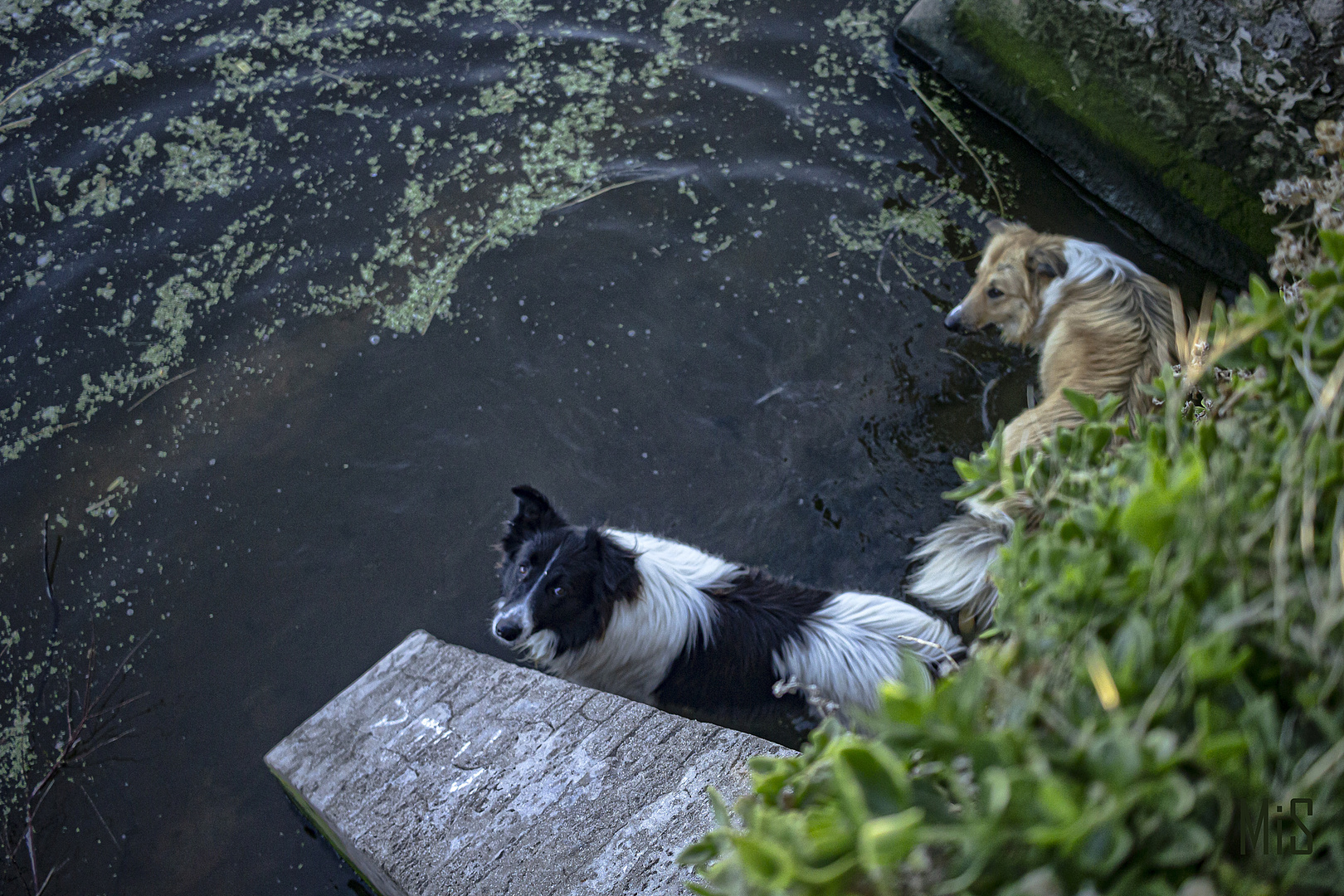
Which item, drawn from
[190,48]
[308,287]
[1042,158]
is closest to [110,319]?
[308,287]

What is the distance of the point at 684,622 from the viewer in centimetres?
299

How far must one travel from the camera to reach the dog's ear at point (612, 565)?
2.89m

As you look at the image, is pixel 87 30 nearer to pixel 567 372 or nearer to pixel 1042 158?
pixel 567 372

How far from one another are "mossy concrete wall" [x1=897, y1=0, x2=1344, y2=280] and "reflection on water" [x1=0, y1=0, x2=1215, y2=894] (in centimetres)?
23

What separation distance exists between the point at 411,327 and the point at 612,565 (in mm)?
1991

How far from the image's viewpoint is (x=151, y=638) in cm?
343

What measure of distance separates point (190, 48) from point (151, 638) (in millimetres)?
3627

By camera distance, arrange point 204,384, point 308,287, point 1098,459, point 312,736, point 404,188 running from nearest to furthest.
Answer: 1. point 1098,459
2. point 312,736
3. point 204,384
4. point 308,287
5. point 404,188

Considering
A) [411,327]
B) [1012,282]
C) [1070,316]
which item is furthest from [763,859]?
[411,327]

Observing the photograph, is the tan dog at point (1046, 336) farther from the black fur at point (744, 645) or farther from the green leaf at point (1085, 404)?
the green leaf at point (1085, 404)

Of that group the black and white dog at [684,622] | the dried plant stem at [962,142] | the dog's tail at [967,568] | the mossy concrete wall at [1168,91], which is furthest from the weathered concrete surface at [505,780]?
the mossy concrete wall at [1168,91]

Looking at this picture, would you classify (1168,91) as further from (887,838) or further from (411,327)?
(887,838)

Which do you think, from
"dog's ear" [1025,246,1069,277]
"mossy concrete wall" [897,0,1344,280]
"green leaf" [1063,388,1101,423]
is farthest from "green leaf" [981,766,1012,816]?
"mossy concrete wall" [897,0,1344,280]

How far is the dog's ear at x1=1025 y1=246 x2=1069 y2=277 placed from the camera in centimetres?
369
